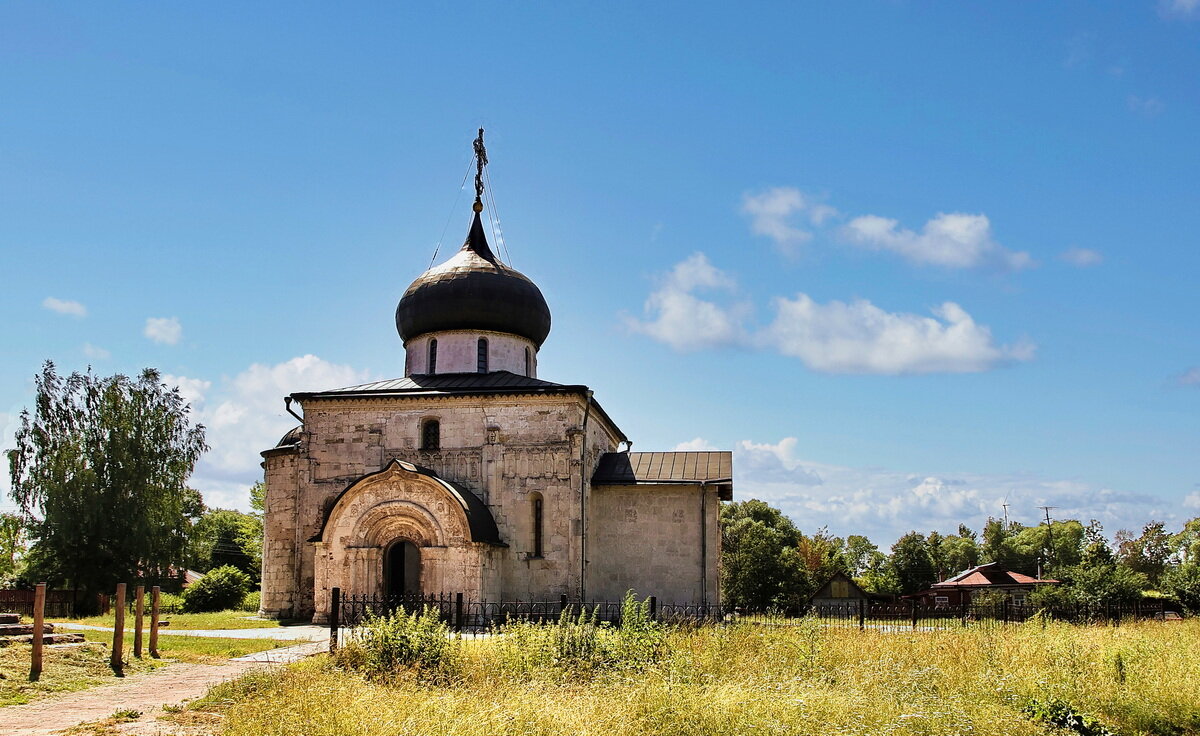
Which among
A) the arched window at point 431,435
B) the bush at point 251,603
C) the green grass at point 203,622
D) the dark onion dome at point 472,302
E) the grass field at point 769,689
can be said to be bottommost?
the bush at point 251,603

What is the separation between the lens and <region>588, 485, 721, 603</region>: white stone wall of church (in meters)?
26.2

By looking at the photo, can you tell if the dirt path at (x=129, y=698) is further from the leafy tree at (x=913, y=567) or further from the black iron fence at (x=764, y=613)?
the leafy tree at (x=913, y=567)

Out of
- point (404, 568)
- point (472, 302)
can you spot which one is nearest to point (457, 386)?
point (472, 302)

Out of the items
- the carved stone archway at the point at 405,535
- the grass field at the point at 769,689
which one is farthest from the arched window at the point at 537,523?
the grass field at the point at 769,689

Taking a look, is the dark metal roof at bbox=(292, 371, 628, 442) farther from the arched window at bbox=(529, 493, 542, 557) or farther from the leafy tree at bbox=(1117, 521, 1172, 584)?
the leafy tree at bbox=(1117, 521, 1172, 584)

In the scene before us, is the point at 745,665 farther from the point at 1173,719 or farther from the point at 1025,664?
the point at 1173,719

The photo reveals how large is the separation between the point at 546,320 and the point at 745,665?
57.6 feet

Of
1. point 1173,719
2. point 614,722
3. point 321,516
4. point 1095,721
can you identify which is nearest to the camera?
point 614,722

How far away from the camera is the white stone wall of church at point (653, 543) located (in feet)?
85.8

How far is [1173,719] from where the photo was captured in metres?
12.3

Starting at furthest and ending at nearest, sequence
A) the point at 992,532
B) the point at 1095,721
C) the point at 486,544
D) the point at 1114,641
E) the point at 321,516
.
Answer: the point at 992,532 → the point at 321,516 → the point at 486,544 → the point at 1114,641 → the point at 1095,721

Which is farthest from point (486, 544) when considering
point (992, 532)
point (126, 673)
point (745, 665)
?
point (992, 532)

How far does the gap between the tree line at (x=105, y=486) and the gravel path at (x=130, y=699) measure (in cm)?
1841

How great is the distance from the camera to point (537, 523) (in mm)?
24781
